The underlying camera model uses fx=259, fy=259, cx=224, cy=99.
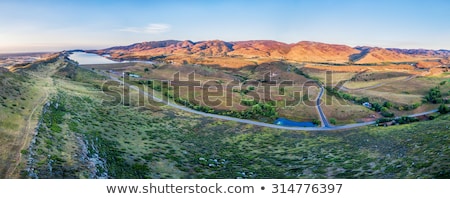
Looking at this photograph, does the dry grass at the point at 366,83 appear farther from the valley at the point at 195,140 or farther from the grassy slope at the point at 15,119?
the grassy slope at the point at 15,119

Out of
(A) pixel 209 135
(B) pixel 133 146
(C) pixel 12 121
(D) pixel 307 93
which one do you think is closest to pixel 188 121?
(A) pixel 209 135

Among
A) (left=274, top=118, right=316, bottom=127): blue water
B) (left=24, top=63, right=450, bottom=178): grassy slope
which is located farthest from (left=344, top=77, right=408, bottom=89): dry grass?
(left=24, top=63, right=450, bottom=178): grassy slope

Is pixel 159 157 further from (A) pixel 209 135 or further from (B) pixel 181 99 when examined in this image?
(B) pixel 181 99

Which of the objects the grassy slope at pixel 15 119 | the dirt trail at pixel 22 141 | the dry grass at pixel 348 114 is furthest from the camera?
the dry grass at pixel 348 114

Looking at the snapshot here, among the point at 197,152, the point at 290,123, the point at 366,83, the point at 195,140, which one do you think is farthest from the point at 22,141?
the point at 366,83

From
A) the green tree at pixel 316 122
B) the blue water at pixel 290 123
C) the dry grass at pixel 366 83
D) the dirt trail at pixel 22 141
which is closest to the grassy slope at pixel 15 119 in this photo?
the dirt trail at pixel 22 141

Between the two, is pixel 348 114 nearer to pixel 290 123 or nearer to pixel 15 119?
pixel 290 123

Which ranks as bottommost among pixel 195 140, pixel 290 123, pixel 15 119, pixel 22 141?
pixel 290 123

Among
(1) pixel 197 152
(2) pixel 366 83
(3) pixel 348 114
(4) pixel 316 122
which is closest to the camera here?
(1) pixel 197 152

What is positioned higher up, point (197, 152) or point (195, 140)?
point (197, 152)
